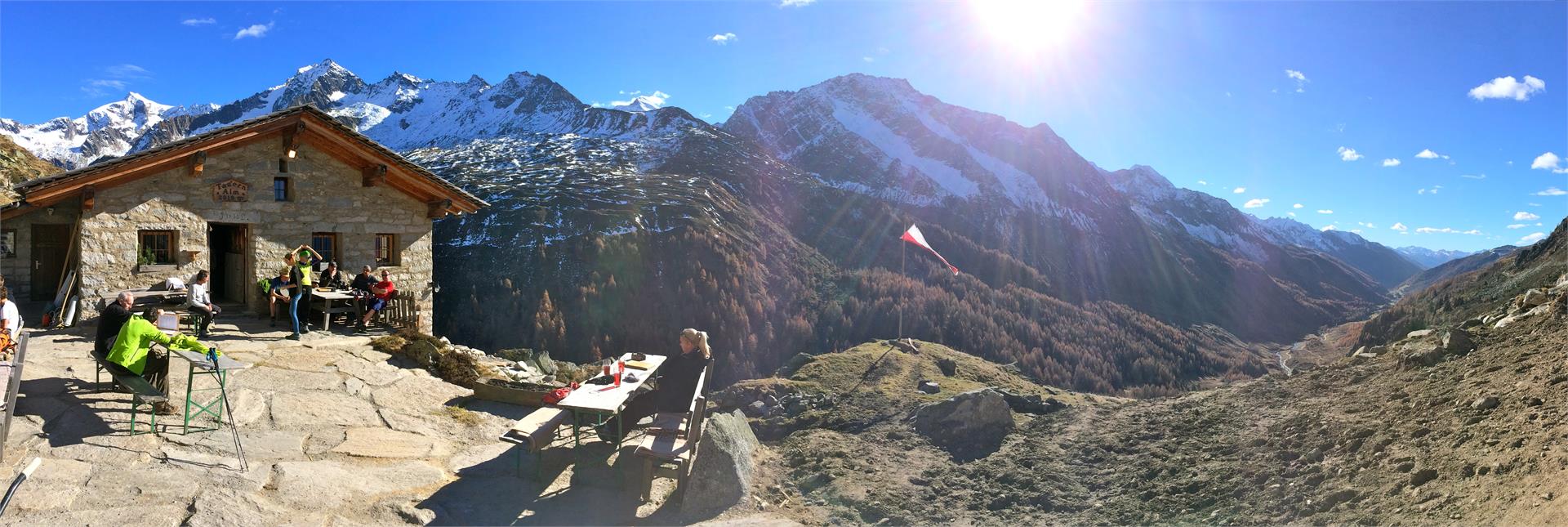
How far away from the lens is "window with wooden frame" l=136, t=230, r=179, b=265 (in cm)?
1218

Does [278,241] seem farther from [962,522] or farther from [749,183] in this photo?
[749,183]

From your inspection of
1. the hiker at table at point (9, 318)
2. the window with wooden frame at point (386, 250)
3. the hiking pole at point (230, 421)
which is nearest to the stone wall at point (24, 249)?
the window with wooden frame at point (386, 250)

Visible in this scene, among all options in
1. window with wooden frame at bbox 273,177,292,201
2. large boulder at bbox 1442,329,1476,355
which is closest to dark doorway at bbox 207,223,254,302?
A: window with wooden frame at bbox 273,177,292,201

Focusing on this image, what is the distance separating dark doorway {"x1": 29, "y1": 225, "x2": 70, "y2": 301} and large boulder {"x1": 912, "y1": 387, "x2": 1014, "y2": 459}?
1623 cm

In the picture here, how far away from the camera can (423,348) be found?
10617 mm

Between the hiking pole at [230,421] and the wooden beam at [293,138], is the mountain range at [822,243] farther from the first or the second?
the hiking pole at [230,421]

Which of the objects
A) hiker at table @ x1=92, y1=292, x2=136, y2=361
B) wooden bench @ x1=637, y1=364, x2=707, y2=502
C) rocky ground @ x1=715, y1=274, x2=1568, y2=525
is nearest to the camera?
rocky ground @ x1=715, y1=274, x2=1568, y2=525

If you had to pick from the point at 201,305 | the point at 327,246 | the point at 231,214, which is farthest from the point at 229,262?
the point at 201,305

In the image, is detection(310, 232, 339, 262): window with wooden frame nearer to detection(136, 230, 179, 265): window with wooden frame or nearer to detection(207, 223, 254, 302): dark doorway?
detection(207, 223, 254, 302): dark doorway

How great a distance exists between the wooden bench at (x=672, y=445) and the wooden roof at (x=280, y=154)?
9381 mm

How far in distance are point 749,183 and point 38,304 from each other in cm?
5498

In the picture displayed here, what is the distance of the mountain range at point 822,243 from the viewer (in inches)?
1364

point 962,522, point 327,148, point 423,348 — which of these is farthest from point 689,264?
point 962,522

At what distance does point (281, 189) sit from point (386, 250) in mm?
2101
